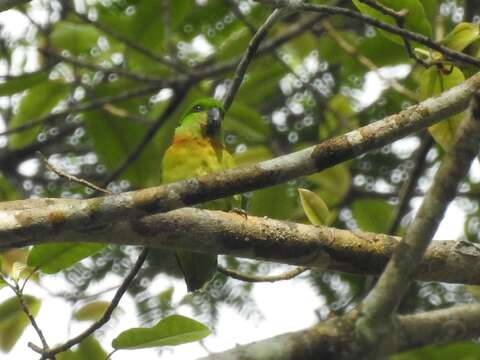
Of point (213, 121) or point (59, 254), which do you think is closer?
point (59, 254)

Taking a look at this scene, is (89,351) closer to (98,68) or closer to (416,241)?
(416,241)

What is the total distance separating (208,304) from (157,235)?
1962mm

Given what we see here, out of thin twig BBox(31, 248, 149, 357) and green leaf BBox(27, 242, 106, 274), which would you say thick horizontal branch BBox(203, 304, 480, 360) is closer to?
thin twig BBox(31, 248, 149, 357)

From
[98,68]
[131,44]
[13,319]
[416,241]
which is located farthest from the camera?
[131,44]

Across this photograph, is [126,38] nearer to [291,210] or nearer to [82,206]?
[291,210]

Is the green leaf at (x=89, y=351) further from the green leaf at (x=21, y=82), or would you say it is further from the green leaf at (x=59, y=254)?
A: the green leaf at (x=21, y=82)

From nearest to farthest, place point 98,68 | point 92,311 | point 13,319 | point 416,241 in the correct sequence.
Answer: point 416,241 → point 13,319 → point 92,311 → point 98,68

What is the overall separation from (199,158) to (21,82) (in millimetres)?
896

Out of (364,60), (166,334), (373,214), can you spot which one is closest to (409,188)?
(373,214)

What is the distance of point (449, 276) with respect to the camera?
116 inches

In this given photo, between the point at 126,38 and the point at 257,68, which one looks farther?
the point at 257,68

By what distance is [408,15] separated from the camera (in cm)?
296

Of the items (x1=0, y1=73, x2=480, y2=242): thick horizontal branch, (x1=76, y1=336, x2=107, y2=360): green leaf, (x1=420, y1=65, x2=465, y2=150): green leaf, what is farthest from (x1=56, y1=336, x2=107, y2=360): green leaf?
(x1=420, y1=65, x2=465, y2=150): green leaf

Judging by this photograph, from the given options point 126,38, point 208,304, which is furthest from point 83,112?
point 208,304
